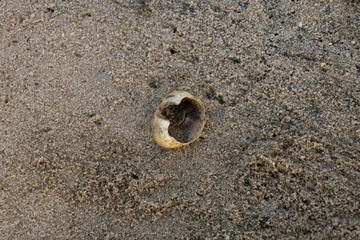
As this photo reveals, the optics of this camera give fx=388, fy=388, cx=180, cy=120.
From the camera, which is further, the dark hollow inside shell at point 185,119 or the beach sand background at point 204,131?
the dark hollow inside shell at point 185,119

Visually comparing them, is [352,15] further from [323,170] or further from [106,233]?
[106,233]

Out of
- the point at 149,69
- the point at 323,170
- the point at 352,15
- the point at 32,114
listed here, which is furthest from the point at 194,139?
the point at 352,15

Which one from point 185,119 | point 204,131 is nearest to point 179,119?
point 185,119

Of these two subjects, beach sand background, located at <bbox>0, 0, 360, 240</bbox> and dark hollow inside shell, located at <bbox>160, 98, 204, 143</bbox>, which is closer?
beach sand background, located at <bbox>0, 0, 360, 240</bbox>

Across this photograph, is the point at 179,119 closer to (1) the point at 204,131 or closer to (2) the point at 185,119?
(2) the point at 185,119
